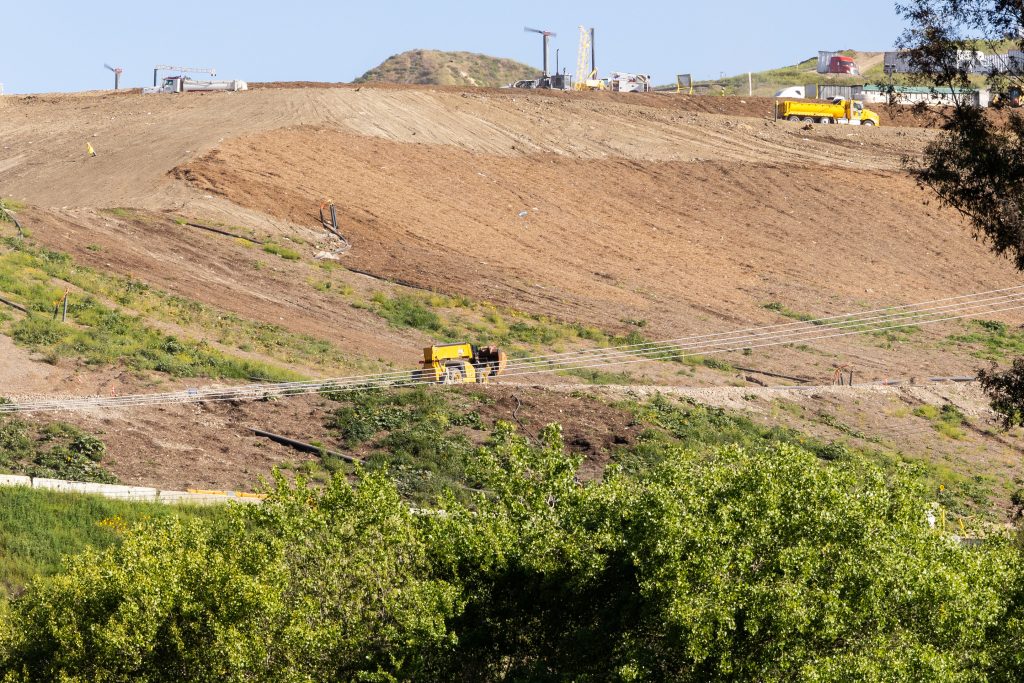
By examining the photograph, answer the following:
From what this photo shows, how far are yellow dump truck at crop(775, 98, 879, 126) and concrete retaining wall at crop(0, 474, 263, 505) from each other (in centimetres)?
6177

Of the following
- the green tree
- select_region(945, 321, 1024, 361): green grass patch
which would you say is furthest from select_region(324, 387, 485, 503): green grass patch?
select_region(945, 321, 1024, 361): green grass patch

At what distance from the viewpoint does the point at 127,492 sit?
103 ft

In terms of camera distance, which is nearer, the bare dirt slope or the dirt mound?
the bare dirt slope

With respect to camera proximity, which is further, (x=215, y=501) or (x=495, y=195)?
(x=495, y=195)

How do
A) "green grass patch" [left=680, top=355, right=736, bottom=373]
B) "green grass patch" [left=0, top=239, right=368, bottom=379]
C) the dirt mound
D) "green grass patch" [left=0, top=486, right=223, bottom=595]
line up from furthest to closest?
the dirt mound, "green grass patch" [left=680, top=355, right=736, bottom=373], "green grass patch" [left=0, top=239, right=368, bottom=379], "green grass patch" [left=0, top=486, right=223, bottom=595]

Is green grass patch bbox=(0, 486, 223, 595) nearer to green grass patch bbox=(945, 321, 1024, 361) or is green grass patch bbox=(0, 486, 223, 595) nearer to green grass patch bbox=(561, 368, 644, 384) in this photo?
green grass patch bbox=(561, 368, 644, 384)

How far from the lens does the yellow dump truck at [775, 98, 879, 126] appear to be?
8688 cm

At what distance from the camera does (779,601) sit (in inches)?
683

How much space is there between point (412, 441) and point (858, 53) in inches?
5236

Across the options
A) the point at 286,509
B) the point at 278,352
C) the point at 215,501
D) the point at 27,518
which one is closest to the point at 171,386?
the point at 278,352

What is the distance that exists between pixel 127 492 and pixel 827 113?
213 ft

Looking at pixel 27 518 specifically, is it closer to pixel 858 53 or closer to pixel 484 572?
pixel 484 572

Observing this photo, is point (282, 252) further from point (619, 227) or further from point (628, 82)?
point (628, 82)

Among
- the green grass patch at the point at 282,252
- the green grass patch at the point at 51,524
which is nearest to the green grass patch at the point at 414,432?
the green grass patch at the point at 51,524
